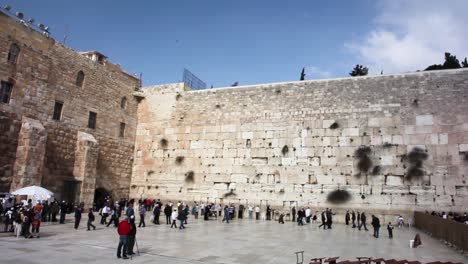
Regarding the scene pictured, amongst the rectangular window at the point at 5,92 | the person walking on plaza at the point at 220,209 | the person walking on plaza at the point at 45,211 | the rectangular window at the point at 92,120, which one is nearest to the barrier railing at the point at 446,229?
the person walking on plaza at the point at 220,209

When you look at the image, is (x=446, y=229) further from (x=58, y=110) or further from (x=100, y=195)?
(x=58, y=110)

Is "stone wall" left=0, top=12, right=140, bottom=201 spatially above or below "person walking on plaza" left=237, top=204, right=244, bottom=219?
above

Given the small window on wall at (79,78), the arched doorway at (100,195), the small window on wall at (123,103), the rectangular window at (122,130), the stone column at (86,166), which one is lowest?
the arched doorway at (100,195)

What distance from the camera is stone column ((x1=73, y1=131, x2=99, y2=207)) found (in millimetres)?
16984

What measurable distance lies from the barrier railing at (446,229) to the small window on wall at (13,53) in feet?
55.7

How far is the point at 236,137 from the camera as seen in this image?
62.9ft

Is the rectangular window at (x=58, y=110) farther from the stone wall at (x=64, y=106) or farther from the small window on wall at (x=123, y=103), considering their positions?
the small window on wall at (x=123, y=103)

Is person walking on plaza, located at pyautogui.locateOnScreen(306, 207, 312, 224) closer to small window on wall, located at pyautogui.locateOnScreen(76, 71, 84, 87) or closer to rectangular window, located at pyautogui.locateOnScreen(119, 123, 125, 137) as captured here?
rectangular window, located at pyautogui.locateOnScreen(119, 123, 125, 137)

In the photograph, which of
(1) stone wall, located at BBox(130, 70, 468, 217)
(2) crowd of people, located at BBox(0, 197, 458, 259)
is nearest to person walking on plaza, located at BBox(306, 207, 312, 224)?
(2) crowd of people, located at BBox(0, 197, 458, 259)

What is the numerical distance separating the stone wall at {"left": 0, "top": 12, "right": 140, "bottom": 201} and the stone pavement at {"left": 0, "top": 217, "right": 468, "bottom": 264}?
15.6 feet

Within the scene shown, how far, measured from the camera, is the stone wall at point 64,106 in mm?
14648

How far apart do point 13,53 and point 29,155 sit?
14.4 ft

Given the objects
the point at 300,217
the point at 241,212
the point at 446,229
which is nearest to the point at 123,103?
the point at 241,212

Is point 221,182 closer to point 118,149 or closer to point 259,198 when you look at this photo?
point 259,198
